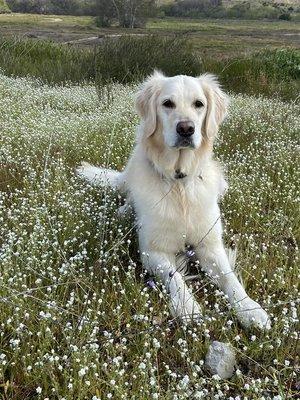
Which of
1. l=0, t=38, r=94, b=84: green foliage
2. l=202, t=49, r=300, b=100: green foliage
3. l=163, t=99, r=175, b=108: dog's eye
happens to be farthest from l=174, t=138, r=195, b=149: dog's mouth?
l=0, t=38, r=94, b=84: green foliage

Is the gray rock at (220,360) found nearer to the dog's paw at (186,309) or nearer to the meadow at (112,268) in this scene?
the meadow at (112,268)

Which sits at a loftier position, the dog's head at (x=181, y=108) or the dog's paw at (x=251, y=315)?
the dog's head at (x=181, y=108)

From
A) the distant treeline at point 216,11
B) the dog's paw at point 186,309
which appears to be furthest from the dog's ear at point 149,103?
the distant treeline at point 216,11

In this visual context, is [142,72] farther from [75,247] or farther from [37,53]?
[75,247]

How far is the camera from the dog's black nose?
133 inches

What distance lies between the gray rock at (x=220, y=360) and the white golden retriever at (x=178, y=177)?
→ 0.71m

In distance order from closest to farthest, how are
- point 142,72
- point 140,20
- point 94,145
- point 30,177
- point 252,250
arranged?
point 252,250 → point 30,177 → point 94,145 → point 142,72 → point 140,20

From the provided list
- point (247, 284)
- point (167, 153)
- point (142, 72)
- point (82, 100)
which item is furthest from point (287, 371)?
point (142, 72)

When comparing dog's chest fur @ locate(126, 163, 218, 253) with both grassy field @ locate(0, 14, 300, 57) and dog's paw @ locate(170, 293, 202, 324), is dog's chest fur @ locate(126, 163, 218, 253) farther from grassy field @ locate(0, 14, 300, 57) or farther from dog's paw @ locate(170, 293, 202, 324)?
grassy field @ locate(0, 14, 300, 57)

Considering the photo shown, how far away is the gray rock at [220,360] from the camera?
244cm

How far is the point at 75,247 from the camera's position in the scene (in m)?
3.70

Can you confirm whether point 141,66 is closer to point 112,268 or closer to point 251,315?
point 112,268

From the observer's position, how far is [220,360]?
2.46 meters

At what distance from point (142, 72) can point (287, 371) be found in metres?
10.1
